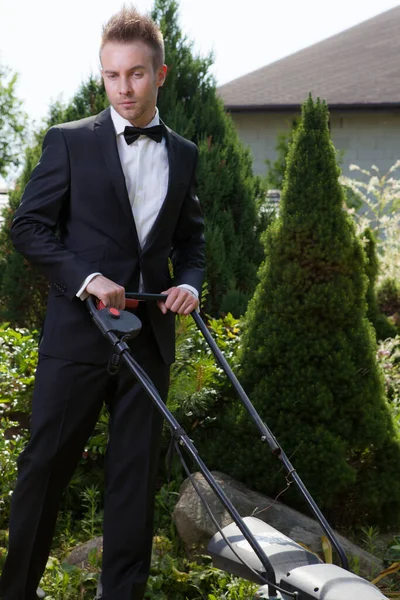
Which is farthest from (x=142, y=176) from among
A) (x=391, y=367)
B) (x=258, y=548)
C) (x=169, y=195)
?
(x=391, y=367)

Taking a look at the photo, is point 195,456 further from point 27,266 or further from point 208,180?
point 208,180

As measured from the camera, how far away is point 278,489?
14.8ft

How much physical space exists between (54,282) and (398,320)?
5302 millimetres

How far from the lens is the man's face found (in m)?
3.09

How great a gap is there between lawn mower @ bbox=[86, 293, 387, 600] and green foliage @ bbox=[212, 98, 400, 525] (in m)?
1.34

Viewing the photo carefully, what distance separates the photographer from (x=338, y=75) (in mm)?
17828

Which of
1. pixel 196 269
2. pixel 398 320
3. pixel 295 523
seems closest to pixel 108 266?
pixel 196 269

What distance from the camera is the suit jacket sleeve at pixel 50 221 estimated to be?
10.1 feet

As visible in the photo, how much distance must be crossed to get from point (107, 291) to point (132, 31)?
35.1 inches

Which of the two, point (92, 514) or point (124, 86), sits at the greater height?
point (124, 86)

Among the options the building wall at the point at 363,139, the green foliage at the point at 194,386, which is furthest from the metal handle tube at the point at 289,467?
the building wall at the point at 363,139

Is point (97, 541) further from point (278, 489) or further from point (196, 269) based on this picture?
point (196, 269)

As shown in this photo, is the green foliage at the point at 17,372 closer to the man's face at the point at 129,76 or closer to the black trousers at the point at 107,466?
the black trousers at the point at 107,466

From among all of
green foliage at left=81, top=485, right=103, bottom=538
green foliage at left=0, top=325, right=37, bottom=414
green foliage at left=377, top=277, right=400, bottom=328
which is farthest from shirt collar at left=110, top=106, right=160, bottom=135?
green foliage at left=377, top=277, right=400, bottom=328
